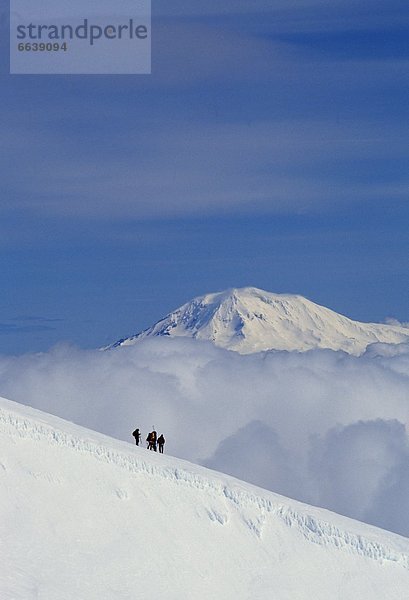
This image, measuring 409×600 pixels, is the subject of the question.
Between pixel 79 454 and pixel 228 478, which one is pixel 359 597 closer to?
pixel 228 478

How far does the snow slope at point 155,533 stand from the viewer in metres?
62.7

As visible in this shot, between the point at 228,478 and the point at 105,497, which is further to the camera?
the point at 228,478

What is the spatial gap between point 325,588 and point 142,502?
12916mm

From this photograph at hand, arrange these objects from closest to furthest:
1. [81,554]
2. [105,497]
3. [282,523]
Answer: [81,554] → [105,497] → [282,523]

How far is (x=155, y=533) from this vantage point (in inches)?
2709

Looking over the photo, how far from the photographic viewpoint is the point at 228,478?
77.3 metres

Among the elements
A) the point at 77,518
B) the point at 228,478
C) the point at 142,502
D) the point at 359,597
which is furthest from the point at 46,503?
the point at 359,597

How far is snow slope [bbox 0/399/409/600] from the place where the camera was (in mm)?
62688

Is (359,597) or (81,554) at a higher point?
(81,554)

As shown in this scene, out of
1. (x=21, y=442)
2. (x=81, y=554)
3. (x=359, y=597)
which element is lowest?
(x=359, y=597)

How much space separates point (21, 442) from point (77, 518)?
645 centimetres

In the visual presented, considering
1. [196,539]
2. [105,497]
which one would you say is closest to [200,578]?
[196,539]

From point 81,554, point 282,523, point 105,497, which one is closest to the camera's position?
point 81,554

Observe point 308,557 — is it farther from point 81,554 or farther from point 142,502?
point 81,554
